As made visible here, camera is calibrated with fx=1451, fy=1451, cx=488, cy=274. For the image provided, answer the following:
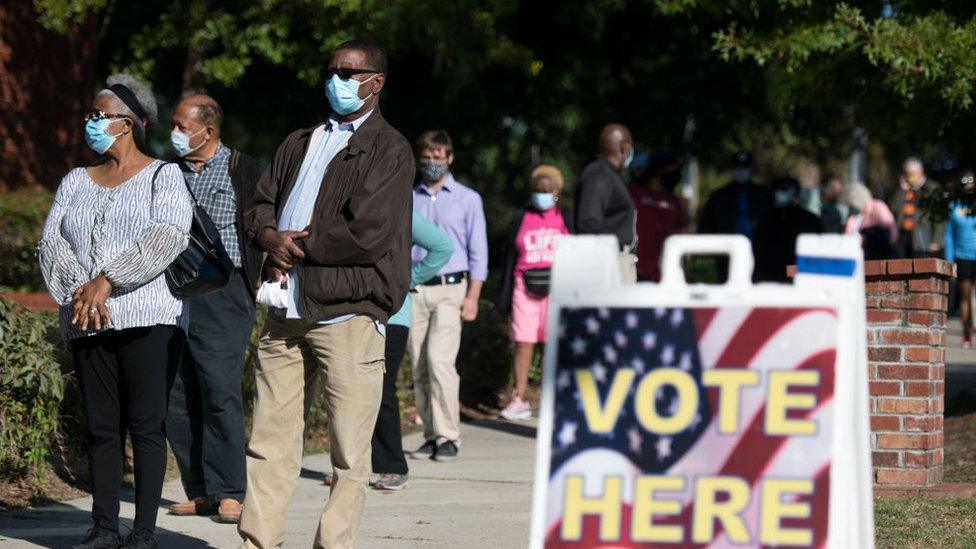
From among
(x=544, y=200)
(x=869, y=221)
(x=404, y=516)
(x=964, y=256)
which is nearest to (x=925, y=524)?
(x=404, y=516)

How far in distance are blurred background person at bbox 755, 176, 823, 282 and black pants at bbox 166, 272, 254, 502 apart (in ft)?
17.6

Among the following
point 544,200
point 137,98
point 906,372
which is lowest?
point 906,372

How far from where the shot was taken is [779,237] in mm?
10961

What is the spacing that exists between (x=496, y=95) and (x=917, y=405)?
439 inches

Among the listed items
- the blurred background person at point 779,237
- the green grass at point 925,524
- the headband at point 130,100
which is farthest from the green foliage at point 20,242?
the green grass at point 925,524

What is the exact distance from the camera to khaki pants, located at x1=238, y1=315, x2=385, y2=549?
5.10 meters

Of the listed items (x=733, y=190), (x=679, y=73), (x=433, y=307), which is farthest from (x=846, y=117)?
(x=433, y=307)

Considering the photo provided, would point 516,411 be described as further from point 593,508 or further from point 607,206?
point 593,508

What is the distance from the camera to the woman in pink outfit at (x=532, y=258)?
10094mm

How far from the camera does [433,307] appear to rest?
336 inches

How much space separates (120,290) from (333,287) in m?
1.05

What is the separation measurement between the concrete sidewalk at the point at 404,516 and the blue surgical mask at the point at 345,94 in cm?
189

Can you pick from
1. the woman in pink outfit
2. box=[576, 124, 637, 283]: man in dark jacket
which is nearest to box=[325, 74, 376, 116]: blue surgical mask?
box=[576, 124, 637, 283]: man in dark jacket

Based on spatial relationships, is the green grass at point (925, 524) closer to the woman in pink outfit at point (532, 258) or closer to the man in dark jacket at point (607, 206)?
the man in dark jacket at point (607, 206)
